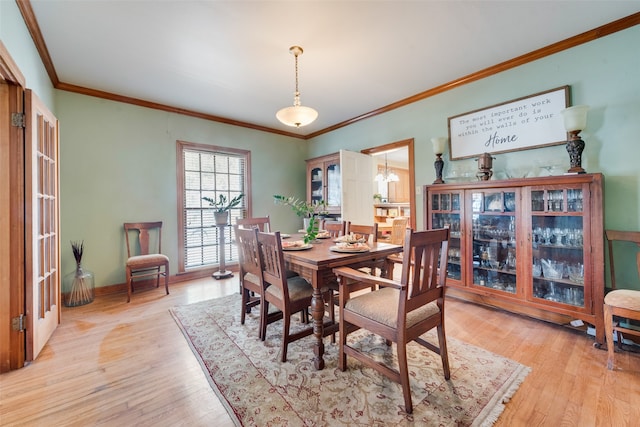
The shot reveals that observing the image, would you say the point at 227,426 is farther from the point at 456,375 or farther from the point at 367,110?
the point at 367,110

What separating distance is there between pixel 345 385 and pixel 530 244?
86.0 inches

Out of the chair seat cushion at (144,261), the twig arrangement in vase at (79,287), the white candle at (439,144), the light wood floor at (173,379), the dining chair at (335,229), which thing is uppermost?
the white candle at (439,144)

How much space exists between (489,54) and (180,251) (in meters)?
4.68

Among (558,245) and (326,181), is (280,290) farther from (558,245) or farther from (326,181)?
(326,181)

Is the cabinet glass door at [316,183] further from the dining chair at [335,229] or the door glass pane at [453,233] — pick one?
the door glass pane at [453,233]

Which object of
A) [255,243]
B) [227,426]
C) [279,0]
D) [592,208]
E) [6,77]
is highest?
[279,0]

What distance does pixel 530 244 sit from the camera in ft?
8.23

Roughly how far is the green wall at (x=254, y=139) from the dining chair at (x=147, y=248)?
0.38 ft

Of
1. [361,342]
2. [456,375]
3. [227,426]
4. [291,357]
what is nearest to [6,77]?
[227,426]

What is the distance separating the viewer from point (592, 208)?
2.14m

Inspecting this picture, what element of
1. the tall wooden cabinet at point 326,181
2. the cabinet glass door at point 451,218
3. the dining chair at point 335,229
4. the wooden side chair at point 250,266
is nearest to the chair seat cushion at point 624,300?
the cabinet glass door at point 451,218

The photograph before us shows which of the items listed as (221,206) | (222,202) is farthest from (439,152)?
(221,206)

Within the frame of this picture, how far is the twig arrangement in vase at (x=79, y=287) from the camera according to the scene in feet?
10.0

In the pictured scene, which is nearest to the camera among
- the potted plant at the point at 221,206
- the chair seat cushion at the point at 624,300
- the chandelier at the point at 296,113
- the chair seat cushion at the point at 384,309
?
the chair seat cushion at the point at 384,309
